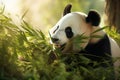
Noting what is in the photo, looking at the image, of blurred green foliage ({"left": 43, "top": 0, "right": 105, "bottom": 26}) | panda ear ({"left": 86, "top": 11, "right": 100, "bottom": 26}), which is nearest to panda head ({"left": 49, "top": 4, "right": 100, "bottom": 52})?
panda ear ({"left": 86, "top": 11, "right": 100, "bottom": 26})

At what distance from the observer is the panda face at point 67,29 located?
1.85 metres

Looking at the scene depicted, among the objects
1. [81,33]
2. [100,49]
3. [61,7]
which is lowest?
[100,49]

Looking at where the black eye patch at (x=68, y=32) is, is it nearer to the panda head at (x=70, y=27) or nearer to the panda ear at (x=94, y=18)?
the panda head at (x=70, y=27)

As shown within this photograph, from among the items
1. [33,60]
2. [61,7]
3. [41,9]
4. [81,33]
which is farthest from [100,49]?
[41,9]

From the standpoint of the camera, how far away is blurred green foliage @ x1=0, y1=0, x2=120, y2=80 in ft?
4.02

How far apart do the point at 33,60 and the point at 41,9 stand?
239 centimetres

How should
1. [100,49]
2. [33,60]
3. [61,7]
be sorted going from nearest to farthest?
[33,60]
[100,49]
[61,7]

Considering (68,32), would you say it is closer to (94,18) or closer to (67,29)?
(67,29)

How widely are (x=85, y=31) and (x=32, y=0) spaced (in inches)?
51.7

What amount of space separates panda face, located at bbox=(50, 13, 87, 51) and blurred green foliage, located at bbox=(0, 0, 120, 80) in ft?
0.25

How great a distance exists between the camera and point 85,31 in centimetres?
197

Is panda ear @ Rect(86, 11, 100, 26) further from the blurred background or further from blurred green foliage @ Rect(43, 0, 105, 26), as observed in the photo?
blurred green foliage @ Rect(43, 0, 105, 26)

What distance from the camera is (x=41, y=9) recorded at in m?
3.72

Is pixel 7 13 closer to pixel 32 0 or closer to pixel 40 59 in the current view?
pixel 40 59
